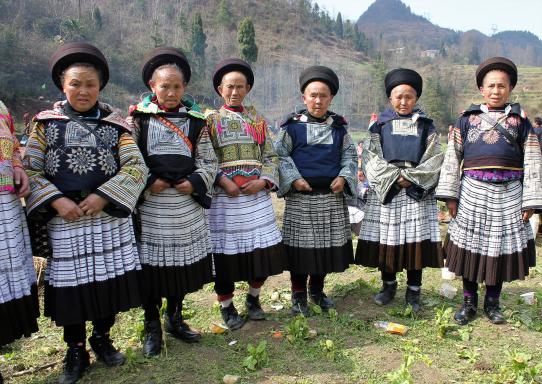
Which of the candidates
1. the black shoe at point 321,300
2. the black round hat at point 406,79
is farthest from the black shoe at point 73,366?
the black round hat at point 406,79

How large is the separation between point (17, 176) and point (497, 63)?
3.53 meters

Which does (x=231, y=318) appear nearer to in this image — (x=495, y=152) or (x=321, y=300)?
(x=321, y=300)

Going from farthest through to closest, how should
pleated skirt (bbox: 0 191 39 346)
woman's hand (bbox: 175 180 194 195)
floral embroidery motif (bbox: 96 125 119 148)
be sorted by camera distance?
woman's hand (bbox: 175 180 194 195)
floral embroidery motif (bbox: 96 125 119 148)
pleated skirt (bbox: 0 191 39 346)

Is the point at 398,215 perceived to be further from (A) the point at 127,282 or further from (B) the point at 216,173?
(A) the point at 127,282

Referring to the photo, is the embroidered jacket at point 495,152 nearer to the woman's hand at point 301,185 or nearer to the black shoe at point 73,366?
the woman's hand at point 301,185

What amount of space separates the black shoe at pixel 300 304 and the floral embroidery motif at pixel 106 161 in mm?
1941

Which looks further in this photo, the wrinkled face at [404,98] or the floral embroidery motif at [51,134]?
the wrinkled face at [404,98]

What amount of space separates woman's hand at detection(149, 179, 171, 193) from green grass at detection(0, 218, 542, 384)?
43.3 inches

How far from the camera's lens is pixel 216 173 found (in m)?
3.39

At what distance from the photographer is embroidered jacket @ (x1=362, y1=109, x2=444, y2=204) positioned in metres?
3.89

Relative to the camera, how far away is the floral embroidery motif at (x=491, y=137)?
3670mm

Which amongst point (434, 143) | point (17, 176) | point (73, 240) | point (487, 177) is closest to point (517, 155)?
point (487, 177)

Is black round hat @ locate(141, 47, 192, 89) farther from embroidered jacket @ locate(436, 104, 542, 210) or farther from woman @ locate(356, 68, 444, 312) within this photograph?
embroidered jacket @ locate(436, 104, 542, 210)

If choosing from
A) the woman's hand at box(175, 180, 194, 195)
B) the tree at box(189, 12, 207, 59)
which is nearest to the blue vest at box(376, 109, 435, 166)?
the woman's hand at box(175, 180, 194, 195)
